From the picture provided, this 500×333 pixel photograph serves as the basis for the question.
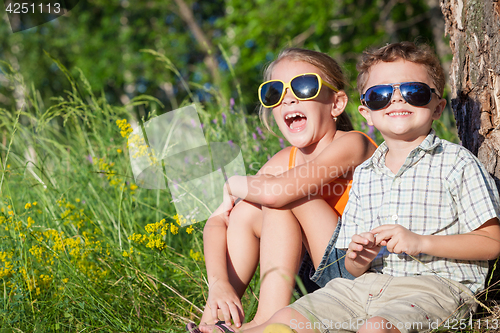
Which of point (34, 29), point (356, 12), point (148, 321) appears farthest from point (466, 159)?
point (34, 29)

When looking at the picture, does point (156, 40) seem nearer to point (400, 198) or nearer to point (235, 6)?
point (235, 6)

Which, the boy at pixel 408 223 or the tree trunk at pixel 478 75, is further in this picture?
the tree trunk at pixel 478 75

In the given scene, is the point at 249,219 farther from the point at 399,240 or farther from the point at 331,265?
the point at 399,240

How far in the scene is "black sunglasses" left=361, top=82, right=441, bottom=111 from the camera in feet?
4.41

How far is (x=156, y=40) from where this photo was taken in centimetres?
1359

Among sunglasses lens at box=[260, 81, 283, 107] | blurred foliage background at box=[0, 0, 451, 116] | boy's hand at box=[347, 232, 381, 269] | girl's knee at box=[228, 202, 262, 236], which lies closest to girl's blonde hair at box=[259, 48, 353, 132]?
sunglasses lens at box=[260, 81, 283, 107]

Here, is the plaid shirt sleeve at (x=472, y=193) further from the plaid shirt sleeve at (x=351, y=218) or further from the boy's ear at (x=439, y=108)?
the plaid shirt sleeve at (x=351, y=218)

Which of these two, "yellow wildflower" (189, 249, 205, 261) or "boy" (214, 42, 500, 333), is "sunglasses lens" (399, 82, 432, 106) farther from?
"yellow wildflower" (189, 249, 205, 261)

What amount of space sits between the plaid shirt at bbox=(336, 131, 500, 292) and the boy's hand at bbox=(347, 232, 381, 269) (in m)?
0.08

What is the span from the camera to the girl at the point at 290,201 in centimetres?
151

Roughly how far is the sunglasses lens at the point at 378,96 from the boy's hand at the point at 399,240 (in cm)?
43

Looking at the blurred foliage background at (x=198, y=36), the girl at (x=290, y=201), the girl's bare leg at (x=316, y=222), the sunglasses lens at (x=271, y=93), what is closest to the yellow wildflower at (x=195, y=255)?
the girl at (x=290, y=201)

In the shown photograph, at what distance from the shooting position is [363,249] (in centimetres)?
131

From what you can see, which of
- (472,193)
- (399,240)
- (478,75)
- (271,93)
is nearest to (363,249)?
(399,240)
